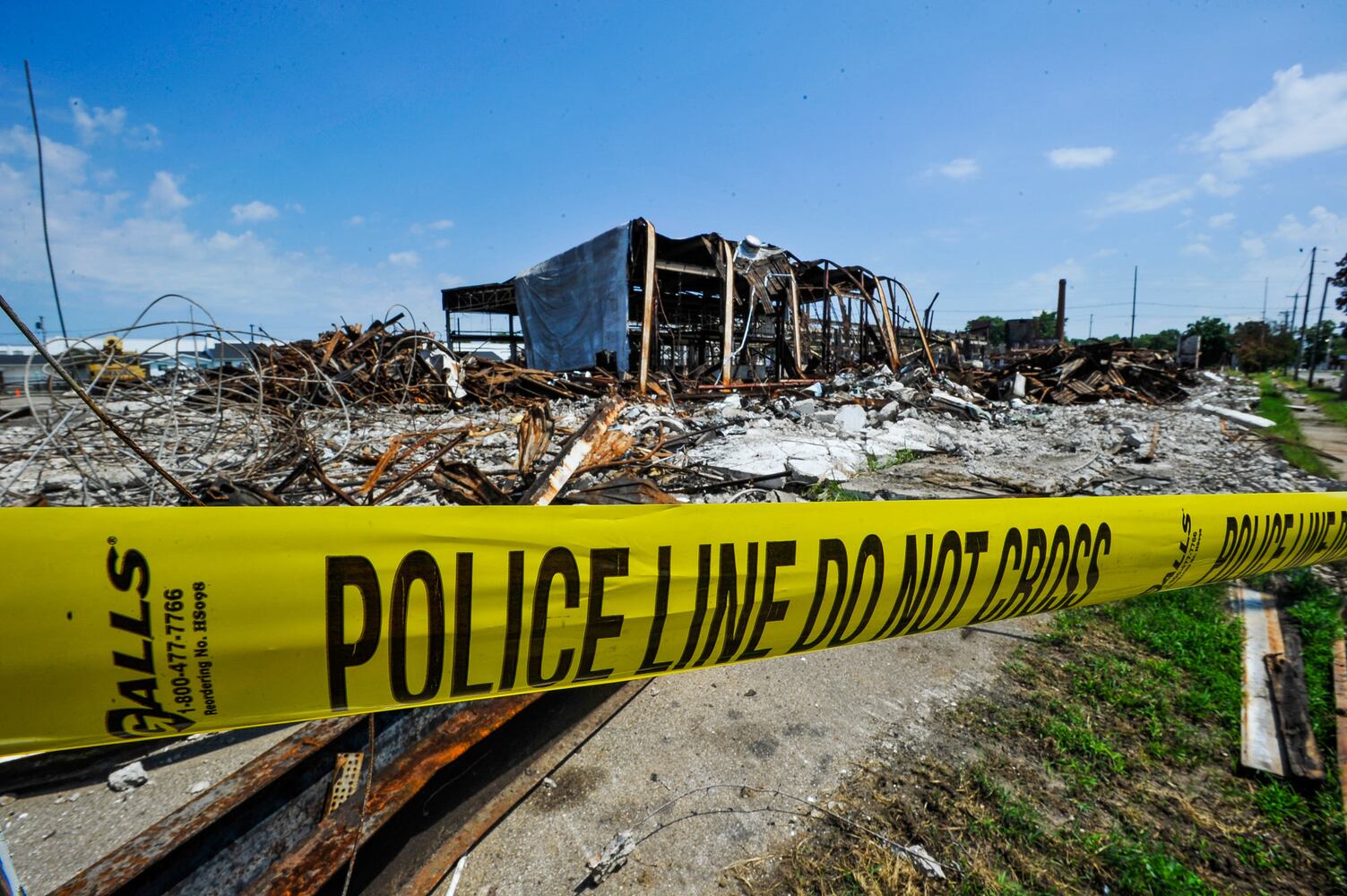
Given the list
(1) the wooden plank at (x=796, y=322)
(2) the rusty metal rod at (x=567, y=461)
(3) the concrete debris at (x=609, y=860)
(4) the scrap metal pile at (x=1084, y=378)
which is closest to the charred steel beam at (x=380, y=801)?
(3) the concrete debris at (x=609, y=860)

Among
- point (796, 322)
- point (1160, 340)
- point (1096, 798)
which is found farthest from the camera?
point (1160, 340)

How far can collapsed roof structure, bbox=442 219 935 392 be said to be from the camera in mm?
13078

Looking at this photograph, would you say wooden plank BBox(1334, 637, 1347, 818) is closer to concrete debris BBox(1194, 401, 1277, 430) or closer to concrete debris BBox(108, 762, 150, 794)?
concrete debris BBox(108, 762, 150, 794)

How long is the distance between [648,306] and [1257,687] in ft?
36.4

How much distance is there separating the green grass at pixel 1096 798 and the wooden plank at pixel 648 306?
32.7 ft

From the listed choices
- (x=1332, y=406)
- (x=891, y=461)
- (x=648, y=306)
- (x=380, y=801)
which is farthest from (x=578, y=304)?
(x=1332, y=406)

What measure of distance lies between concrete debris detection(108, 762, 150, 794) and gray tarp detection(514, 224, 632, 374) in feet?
37.1

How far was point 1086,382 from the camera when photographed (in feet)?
53.9

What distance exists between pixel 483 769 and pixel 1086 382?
19.7 m

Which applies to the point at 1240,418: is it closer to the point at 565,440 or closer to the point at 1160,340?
the point at 565,440

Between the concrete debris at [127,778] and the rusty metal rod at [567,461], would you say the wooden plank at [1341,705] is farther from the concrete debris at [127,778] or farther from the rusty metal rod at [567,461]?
the concrete debris at [127,778]

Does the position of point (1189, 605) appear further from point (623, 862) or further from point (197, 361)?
point (197, 361)

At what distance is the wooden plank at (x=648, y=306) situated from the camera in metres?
12.1

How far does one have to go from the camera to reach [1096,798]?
2.01m
